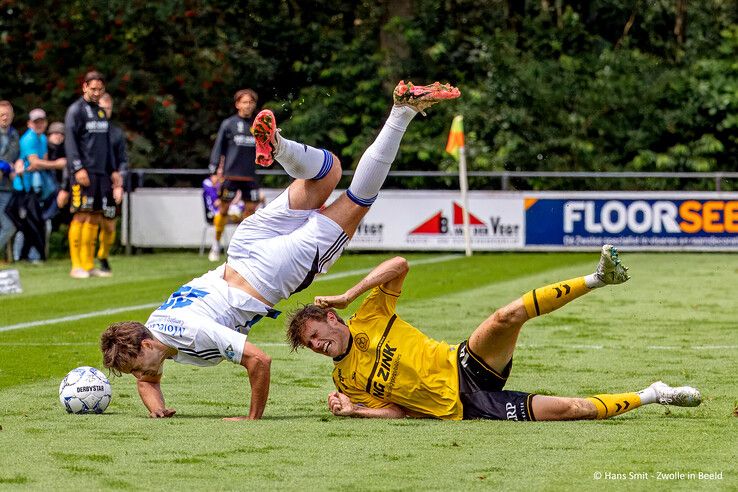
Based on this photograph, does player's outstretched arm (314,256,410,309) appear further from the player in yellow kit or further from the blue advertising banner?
the blue advertising banner

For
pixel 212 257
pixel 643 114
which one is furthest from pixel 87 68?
pixel 643 114

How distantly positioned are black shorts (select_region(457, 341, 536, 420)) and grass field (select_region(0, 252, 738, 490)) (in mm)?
187

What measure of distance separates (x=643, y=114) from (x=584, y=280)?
66.5 feet

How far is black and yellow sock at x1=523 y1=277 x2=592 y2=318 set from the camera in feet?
26.5

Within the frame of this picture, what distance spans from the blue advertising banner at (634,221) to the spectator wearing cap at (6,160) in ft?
26.3

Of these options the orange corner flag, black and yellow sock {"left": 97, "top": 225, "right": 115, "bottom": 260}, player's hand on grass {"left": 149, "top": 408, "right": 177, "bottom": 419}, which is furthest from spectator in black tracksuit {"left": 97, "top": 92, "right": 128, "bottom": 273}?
player's hand on grass {"left": 149, "top": 408, "right": 177, "bottom": 419}

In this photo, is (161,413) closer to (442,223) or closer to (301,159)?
(301,159)

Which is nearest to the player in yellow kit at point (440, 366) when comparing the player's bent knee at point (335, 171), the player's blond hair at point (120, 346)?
the player's blond hair at point (120, 346)

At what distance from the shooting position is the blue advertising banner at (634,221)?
23.2 meters

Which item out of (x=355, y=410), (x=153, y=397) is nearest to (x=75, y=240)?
(x=153, y=397)

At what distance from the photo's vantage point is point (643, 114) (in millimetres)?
27984

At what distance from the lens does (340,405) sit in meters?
8.20

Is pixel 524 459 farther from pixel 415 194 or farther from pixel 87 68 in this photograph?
pixel 87 68

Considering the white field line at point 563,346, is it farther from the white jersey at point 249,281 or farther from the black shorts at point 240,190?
the black shorts at point 240,190
